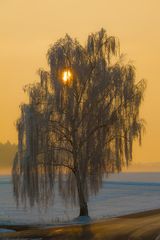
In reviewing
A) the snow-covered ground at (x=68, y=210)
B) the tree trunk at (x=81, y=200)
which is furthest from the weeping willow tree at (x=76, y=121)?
the snow-covered ground at (x=68, y=210)

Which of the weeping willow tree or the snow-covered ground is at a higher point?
the weeping willow tree

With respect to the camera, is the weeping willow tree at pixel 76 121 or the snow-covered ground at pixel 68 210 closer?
the weeping willow tree at pixel 76 121

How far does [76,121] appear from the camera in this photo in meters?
34.5

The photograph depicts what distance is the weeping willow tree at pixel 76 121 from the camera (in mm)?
33594

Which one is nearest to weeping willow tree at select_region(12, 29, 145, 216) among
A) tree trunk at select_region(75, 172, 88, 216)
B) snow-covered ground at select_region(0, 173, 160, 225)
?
tree trunk at select_region(75, 172, 88, 216)

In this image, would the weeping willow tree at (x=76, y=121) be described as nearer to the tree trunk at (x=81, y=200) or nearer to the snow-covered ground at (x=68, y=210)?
the tree trunk at (x=81, y=200)

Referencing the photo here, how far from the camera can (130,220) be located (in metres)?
29.2

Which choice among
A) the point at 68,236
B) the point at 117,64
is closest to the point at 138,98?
the point at 117,64

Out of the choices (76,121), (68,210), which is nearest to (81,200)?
(76,121)

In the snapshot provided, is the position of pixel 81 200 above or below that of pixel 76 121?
below

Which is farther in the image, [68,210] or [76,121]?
[68,210]

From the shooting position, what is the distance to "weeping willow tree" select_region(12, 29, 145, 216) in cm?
3359

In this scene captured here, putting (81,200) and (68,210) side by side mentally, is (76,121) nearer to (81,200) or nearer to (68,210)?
(81,200)

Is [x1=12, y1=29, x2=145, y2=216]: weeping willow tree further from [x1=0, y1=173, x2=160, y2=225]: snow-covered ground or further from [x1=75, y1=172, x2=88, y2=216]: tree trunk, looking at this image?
[x1=0, y1=173, x2=160, y2=225]: snow-covered ground
